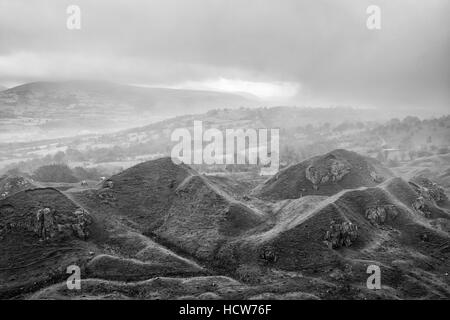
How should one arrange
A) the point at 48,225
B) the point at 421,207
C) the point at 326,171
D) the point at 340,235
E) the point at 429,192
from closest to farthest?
1. the point at 340,235
2. the point at 48,225
3. the point at 421,207
4. the point at 429,192
5. the point at 326,171

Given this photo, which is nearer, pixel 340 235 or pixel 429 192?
pixel 340 235

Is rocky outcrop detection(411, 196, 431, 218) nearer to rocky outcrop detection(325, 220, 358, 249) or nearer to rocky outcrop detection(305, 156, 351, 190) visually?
rocky outcrop detection(305, 156, 351, 190)

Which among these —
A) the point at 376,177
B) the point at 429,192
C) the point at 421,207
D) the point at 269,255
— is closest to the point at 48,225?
the point at 269,255

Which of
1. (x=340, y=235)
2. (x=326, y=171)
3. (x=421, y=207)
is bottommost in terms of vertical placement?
(x=340, y=235)

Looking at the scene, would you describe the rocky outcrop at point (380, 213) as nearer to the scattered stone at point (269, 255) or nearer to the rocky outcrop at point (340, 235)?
the rocky outcrop at point (340, 235)

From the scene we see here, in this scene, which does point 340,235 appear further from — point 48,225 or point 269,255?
point 48,225

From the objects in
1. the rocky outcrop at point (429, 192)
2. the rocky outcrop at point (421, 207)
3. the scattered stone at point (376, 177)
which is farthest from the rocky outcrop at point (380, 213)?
the scattered stone at point (376, 177)

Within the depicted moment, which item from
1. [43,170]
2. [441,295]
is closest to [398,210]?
[441,295]

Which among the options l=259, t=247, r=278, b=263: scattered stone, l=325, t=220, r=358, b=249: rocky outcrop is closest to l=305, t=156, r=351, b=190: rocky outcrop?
l=325, t=220, r=358, b=249: rocky outcrop
